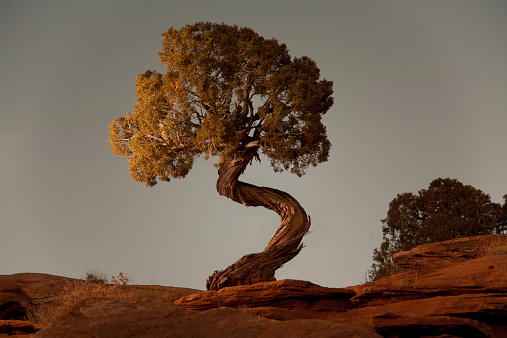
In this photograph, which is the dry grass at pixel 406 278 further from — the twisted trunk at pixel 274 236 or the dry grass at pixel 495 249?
the twisted trunk at pixel 274 236

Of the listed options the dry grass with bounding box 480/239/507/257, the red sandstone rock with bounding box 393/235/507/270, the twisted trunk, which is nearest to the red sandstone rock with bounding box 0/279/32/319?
the twisted trunk

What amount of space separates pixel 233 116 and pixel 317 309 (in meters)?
9.33

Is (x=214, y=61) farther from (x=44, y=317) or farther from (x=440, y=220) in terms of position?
(x=440, y=220)

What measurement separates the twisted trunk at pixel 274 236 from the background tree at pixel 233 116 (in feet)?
0.13

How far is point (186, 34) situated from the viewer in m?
19.8

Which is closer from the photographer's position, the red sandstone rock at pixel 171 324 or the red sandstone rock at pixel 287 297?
the red sandstone rock at pixel 171 324

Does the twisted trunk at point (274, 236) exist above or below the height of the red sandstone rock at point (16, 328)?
above

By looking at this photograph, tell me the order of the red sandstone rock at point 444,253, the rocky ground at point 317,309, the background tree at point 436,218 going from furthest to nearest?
the background tree at point 436,218 → the red sandstone rock at point 444,253 → the rocky ground at point 317,309

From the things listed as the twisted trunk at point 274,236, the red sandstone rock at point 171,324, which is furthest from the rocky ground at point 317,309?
the twisted trunk at point 274,236

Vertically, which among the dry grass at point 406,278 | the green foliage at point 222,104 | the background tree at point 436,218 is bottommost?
the dry grass at point 406,278

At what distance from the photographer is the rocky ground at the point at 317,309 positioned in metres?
9.12

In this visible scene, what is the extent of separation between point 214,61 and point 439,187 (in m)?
18.2

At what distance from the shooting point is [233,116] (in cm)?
2031

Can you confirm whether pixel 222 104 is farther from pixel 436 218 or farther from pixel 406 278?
pixel 436 218
